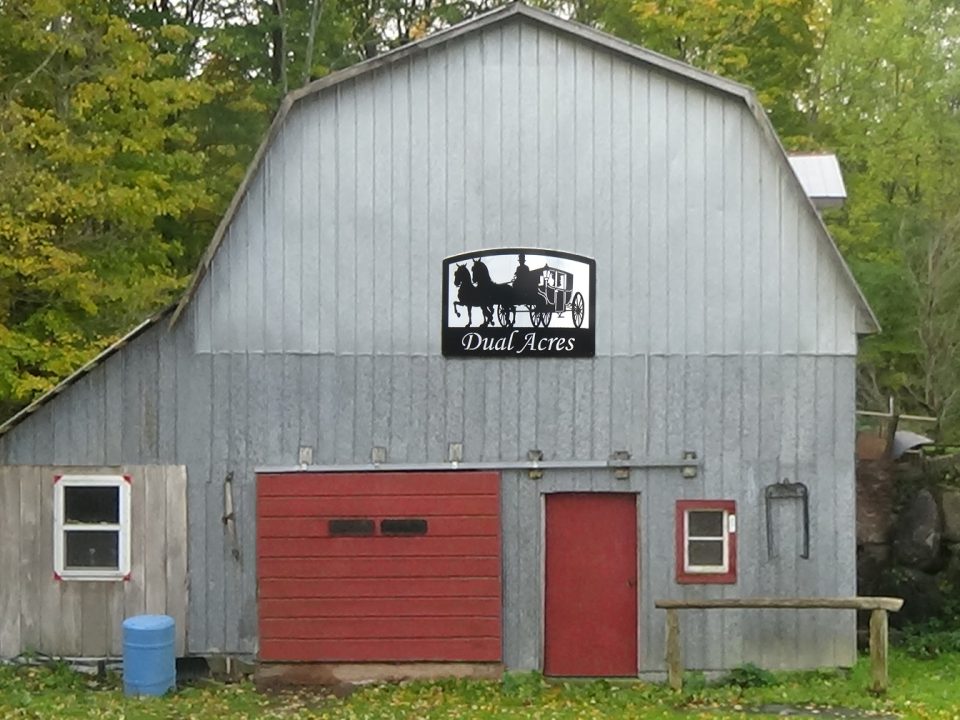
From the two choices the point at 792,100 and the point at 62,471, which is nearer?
the point at 62,471

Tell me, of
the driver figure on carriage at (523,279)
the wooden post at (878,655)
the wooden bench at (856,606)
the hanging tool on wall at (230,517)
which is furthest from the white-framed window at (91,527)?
the wooden post at (878,655)

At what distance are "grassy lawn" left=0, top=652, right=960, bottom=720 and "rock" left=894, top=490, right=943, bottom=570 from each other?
1973mm

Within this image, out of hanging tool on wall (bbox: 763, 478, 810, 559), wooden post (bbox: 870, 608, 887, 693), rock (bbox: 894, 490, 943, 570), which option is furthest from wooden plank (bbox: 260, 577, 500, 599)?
rock (bbox: 894, 490, 943, 570)

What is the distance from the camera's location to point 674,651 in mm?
11391

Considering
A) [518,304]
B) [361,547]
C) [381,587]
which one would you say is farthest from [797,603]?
[361,547]

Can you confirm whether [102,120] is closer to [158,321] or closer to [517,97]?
[158,321]

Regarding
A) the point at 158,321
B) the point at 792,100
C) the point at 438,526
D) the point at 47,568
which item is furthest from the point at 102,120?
the point at 792,100

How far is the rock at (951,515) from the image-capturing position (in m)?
13.9

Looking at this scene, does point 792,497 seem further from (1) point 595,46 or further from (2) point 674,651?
(1) point 595,46

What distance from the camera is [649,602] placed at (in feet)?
38.8

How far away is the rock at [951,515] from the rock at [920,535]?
77 mm

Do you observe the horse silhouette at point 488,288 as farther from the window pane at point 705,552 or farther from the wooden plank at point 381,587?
the window pane at point 705,552

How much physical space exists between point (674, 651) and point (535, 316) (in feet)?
12.0

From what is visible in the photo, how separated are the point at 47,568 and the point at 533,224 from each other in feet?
20.4
